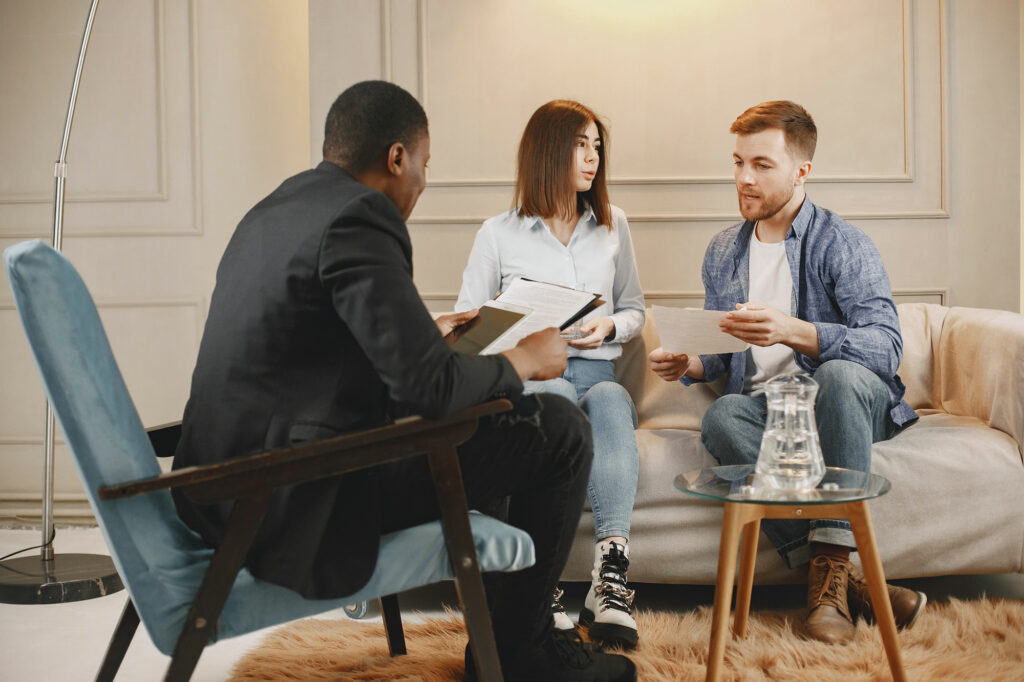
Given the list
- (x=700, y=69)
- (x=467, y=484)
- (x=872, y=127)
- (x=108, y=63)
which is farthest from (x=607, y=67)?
(x=467, y=484)

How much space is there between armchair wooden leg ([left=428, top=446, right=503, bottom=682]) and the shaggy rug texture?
0.44 metres

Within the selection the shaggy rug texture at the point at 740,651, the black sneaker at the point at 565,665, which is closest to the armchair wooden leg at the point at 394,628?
the shaggy rug texture at the point at 740,651

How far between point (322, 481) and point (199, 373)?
0.92 ft

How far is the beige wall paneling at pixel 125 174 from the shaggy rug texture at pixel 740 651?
1674mm

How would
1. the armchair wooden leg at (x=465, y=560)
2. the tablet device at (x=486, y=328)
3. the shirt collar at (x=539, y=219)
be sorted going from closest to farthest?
the armchair wooden leg at (x=465, y=560) → the tablet device at (x=486, y=328) → the shirt collar at (x=539, y=219)

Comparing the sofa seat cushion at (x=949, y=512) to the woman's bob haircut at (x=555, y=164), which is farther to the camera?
the woman's bob haircut at (x=555, y=164)

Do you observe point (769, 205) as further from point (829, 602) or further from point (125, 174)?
point (125, 174)

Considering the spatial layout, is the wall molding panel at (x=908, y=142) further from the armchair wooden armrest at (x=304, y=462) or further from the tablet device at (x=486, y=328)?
the armchair wooden armrest at (x=304, y=462)

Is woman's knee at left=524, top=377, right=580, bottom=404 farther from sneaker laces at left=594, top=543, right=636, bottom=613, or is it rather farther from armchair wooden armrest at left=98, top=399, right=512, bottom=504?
armchair wooden armrest at left=98, top=399, right=512, bottom=504

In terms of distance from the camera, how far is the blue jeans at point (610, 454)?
199cm

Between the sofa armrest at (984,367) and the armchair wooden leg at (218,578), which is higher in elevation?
the sofa armrest at (984,367)

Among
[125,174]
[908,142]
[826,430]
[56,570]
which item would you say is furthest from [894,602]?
[125,174]

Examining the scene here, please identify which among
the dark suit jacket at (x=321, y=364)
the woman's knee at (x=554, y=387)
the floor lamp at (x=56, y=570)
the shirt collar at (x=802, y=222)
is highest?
the shirt collar at (x=802, y=222)

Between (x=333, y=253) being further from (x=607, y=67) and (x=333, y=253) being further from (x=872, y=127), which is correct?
(x=872, y=127)
